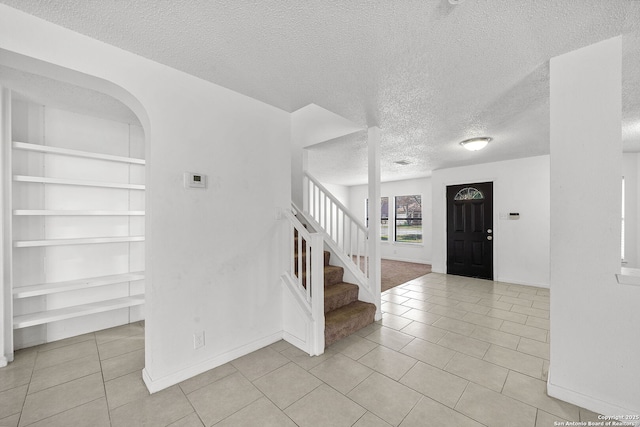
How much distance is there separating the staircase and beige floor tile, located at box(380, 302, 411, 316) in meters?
0.53

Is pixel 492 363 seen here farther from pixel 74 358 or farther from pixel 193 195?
pixel 74 358

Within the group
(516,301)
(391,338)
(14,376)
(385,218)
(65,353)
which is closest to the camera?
(14,376)

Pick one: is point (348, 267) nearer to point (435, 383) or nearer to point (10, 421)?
point (435, 383)

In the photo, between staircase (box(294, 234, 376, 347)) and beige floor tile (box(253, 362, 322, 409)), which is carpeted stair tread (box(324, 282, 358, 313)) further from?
beige floor tile (box(253, 362, 322, 409))

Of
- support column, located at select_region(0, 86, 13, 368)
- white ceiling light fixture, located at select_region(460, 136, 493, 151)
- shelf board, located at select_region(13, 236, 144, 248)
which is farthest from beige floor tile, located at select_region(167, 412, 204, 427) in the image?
white ceiling light fixture, located at select_region(460, 136, 493, 151)

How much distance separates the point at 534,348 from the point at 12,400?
431 cm

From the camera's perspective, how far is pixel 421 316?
332 centimetres

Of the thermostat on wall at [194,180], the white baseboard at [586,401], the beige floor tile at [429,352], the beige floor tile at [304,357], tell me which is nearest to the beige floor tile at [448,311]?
the beige floor tile at [429,352]

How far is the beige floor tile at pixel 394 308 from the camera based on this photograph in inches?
137

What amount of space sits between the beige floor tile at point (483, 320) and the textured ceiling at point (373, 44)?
2.45 m

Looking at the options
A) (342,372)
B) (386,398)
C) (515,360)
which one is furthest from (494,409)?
(342,372)

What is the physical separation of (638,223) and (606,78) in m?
4.39

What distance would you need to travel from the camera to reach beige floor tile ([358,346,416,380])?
6.97 feet

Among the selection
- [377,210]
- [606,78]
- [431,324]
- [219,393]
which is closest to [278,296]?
[219,393]
